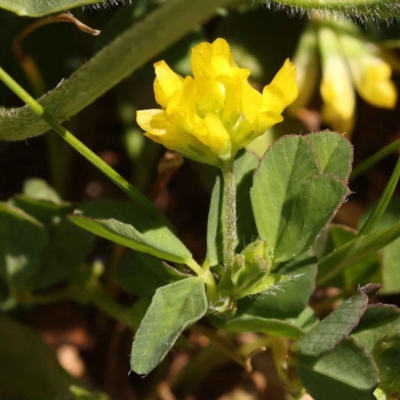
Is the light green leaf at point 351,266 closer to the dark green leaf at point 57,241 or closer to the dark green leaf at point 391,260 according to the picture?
the dark green leaf at point 391,260

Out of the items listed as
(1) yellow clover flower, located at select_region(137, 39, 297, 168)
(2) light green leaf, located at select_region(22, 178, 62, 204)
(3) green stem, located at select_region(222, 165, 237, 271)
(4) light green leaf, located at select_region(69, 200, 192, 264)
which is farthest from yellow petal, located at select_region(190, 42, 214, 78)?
(2) light green leaf, located at select_region(22, 178, 62, 204)

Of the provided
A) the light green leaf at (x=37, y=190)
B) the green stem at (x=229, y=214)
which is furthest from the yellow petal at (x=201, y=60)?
the light green leaf at (x=37, y=190)

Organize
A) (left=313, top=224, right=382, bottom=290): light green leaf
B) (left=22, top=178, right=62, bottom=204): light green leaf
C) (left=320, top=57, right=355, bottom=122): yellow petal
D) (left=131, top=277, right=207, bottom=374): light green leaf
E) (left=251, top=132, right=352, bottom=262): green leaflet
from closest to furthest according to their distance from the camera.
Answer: (left=131, top=277, right=207, bottom=374): light green leaf
(left=251, top=132, right=352, bottom=262): green leaflet
(left=313, top=224, right=382, bottom=290): light green leaf
(left=22, top=178, right=62, bottom=204): light green leaf
(left=320, top=57, right=355, bottom=122): yellow petal

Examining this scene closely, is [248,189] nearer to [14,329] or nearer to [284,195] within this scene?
[284,195]

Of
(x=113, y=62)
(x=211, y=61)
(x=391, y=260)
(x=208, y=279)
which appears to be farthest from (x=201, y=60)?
(x=391, y=260)

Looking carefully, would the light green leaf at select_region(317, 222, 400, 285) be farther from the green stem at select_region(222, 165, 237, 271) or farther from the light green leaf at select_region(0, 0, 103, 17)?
the light green leaf at select_region(0, 0, 103, 17)

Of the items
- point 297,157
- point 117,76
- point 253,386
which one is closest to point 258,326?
point 297,157
